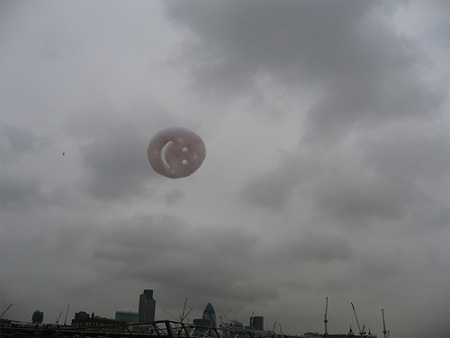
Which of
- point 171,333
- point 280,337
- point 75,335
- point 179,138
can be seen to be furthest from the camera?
point 280,337

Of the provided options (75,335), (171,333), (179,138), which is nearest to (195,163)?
(179,138)

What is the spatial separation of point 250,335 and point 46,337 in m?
21.4

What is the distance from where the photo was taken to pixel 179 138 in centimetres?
4406

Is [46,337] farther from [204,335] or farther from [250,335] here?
[250,335]

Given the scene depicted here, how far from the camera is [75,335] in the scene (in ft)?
135

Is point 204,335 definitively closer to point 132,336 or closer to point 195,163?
point 132,336

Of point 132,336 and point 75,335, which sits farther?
point 132,336

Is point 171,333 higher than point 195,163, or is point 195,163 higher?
point 195,163

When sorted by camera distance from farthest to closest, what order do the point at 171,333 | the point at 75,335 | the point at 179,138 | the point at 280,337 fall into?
the point at 280,337 < the point at 179,138 < the point at 75,335 < the point at 171,333

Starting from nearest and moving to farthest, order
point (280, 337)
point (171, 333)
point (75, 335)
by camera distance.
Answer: point (171, 333), point (75, 335), point (280, 337)

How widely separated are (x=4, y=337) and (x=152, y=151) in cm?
2464

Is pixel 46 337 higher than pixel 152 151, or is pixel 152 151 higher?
pixel 152 151

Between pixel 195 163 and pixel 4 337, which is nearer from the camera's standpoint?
pixel 4 337

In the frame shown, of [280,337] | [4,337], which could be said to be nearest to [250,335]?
[280,337]
